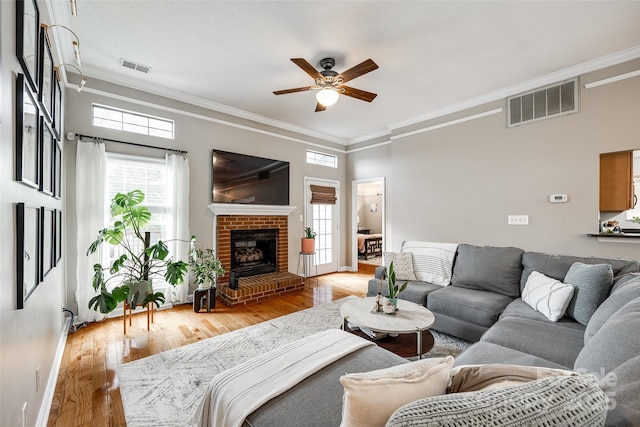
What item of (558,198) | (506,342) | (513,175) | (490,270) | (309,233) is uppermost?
(513,175)

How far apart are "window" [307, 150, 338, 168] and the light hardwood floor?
2646 mm

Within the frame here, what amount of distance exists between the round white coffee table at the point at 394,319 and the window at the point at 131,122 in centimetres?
340

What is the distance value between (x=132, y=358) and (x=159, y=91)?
3243 mm

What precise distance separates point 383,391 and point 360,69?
2661 mm

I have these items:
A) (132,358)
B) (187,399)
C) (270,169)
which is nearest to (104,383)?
(132,358)

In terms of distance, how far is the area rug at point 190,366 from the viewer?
1.81 m

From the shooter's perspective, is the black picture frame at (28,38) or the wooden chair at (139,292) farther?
the wooden chair at (139,292)

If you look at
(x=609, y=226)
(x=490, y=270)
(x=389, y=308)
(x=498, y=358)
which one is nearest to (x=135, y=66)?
(x=389, y=308)

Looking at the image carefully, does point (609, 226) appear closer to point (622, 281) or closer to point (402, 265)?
point (622, 281)

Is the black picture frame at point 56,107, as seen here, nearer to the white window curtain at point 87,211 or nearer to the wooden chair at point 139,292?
the white window curtain at point 87,211

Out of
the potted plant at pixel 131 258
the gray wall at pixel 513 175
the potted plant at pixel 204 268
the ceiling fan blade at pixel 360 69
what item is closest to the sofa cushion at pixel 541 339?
the gray wall at pixel 513 175

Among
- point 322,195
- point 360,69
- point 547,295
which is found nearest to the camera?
point 547,295

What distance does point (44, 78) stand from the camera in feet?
5.68

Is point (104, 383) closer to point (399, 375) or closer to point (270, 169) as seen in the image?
point (399, 375)
